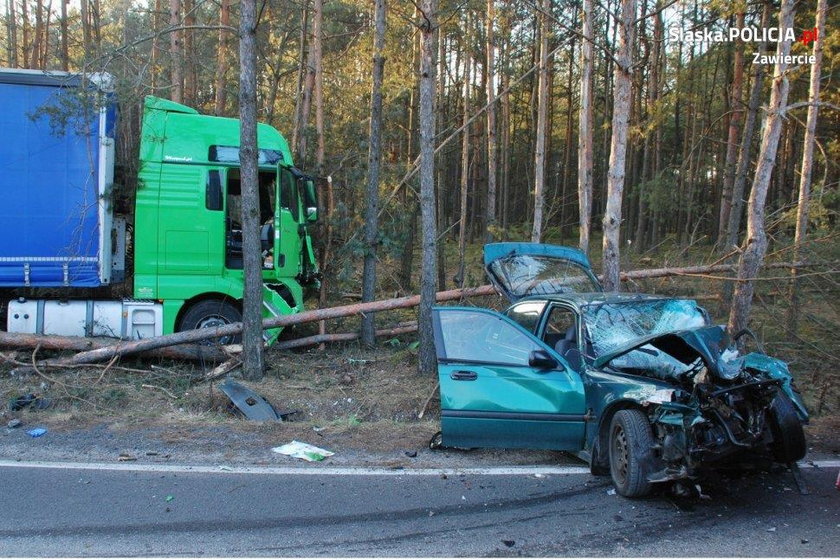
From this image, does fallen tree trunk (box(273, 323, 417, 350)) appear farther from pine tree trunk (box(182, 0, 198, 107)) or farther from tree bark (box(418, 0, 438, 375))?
pine tree trunk (box(182, 0, 198, 107))

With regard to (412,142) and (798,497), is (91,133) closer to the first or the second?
(798,497)

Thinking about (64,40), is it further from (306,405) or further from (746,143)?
(746,143)

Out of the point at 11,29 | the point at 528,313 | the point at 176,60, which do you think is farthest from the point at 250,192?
the point at 11,29

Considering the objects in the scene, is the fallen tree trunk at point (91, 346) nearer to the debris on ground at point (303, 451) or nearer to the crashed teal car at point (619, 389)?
the debris on ground at point (303, 451)

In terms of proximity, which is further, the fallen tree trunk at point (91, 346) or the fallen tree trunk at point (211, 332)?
the fallen tree trunk at point (91, 346)

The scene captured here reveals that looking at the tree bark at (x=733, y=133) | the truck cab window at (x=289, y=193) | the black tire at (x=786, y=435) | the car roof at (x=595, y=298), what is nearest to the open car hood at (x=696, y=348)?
the black tire at (x=786, y=435)

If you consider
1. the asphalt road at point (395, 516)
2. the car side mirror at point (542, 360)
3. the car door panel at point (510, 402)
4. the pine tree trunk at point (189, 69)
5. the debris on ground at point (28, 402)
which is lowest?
the debris on ground at point (28, 402)

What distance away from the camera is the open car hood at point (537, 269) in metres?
7.94

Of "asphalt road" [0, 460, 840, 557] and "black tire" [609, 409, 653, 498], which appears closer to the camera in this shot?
"asphalt road" [0, 460, 840, 557]

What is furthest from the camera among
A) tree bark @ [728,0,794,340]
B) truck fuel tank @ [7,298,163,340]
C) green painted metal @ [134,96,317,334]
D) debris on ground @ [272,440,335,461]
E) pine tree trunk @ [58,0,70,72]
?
pine tree trunk @ [58,0,70,72]

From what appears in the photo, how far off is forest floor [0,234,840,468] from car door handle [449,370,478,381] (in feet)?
2.63

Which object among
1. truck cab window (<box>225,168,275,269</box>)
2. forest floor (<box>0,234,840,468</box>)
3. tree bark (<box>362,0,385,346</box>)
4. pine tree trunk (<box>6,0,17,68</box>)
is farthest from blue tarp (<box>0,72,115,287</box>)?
pine tree trunk (<box>6,0,17,68</box>)

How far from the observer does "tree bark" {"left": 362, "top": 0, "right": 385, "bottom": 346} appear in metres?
10.7

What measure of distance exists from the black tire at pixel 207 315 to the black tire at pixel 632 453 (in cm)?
687
